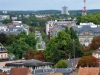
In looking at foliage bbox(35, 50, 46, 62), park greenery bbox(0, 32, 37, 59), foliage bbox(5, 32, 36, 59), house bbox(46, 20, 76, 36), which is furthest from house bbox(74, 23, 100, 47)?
foliage bbox(35, 50, 46, 62)

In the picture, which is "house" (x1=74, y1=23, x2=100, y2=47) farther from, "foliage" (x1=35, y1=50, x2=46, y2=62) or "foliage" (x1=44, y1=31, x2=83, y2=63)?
"foliage" (x1=35, y1=50, x2=46, y2=62)

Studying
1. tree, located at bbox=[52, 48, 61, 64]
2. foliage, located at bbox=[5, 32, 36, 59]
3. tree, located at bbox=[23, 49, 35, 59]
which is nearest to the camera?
tree, located at bbox=[52, 48, 61, 64]

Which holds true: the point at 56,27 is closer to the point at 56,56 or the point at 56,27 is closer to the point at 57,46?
the point at 57,46

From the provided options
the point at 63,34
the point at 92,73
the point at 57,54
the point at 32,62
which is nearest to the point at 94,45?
the point at 63,34

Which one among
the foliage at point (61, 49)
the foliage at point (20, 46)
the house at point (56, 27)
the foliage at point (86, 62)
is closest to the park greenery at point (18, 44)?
the foliage at point (20, 46)

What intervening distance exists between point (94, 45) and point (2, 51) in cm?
1592

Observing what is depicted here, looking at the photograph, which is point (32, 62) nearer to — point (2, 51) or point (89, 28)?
point (2, 51)

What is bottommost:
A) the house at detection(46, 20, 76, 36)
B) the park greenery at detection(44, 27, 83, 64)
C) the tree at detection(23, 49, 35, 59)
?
the house at detection(46, 20, 76, 36)

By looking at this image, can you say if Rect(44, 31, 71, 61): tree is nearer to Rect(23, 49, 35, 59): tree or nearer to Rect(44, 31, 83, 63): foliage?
Rect(44, 31, 83, 63): foliage

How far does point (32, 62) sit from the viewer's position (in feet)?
167

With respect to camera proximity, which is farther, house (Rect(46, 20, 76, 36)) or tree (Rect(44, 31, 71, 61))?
house (Rect(46, 20, 76, 36))

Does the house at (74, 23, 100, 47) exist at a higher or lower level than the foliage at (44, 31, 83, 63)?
lower

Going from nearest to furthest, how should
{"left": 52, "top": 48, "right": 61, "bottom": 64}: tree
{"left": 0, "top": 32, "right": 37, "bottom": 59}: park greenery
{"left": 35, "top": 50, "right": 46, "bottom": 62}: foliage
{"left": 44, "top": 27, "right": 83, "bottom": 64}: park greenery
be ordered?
1. {"left": 52, "top": 48, "right": 61, "bottom": 64}: tree
2. {"left": 44, "top": 27, "right": 83, "bottom": 64}: park greenery
3. {"left": 35, "top": 50, "right": 46, "bottom": 62}: foliage
4. {"left": 0, "top": 32, "right": 37, "bottom": 59}: park greenery

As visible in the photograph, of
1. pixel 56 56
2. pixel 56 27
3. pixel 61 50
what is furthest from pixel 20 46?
pixel 56 27
